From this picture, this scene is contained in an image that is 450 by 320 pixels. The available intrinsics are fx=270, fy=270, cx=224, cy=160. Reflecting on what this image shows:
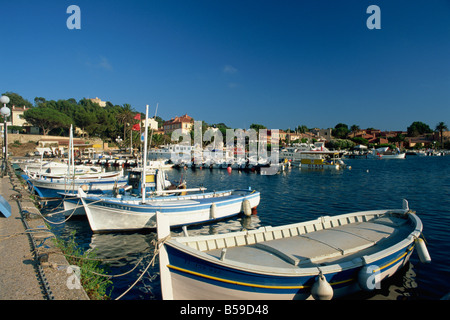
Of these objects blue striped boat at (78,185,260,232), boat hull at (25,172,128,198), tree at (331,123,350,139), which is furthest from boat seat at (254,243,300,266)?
tree at (331,123,350,139)

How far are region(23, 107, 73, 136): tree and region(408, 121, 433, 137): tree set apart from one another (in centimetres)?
18970

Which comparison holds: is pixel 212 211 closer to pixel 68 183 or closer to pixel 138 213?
pixel 138 213

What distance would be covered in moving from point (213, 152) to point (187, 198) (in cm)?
5927

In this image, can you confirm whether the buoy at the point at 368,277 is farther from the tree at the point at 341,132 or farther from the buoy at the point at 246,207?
the tree at the point at 341,132

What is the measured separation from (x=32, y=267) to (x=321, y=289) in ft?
26.0

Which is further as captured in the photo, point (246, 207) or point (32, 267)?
point (246, 207)

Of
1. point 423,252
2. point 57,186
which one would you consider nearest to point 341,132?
point 57,186

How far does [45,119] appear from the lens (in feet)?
262

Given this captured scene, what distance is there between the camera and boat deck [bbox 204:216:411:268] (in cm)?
795

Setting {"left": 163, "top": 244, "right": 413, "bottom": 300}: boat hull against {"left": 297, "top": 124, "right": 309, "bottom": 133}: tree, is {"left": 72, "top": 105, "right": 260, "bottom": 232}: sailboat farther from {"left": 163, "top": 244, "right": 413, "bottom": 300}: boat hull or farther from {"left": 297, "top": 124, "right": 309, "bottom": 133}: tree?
{"left": 297, "top": 124, "right": 309, "bottom": 133}: tree

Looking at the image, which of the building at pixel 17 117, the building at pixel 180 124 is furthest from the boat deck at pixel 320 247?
the building at pixel 180 124

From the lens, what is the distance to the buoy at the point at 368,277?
7.44 metres
